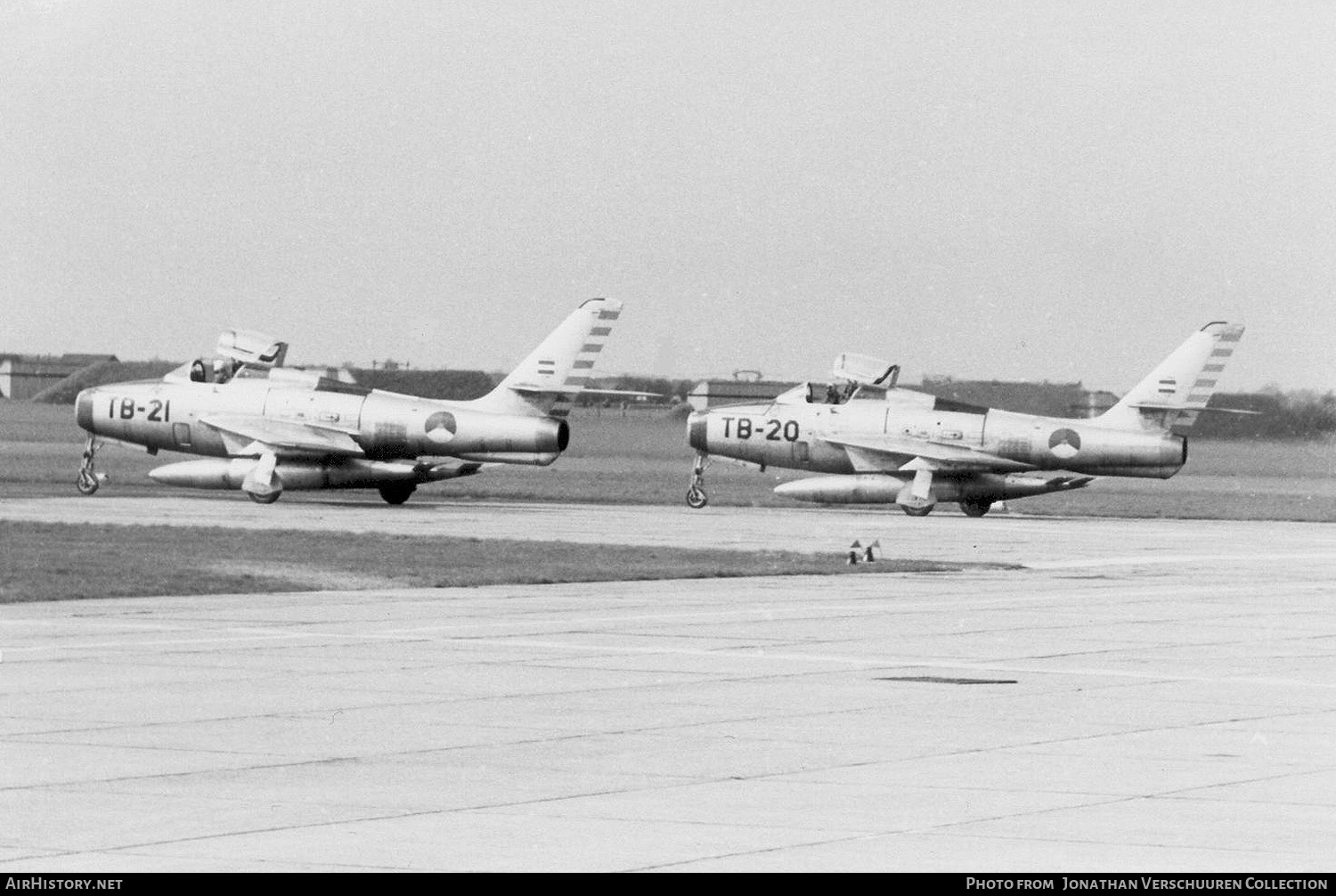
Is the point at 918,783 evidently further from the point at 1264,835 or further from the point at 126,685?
the point at 126,685

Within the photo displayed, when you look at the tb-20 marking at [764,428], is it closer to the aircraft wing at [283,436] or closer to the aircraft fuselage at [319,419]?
the aircraft fuselage at [319,419]

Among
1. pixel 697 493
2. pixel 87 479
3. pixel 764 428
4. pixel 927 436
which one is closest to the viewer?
pixel 87 479

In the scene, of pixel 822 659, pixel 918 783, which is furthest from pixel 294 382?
pixel 918 783

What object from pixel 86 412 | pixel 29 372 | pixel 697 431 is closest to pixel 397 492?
pixel 86 412

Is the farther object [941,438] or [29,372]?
[29,372]

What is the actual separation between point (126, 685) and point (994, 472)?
39799 mm

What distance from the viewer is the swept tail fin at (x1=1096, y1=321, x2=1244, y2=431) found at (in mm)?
52781

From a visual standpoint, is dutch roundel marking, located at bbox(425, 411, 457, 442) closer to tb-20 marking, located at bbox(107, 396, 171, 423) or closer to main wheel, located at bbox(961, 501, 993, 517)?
tb-20 marking, located at bbox(107, 396, 171, 423)

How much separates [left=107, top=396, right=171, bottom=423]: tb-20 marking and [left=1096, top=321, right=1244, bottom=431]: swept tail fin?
2260 centimetres

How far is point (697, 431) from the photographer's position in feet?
185

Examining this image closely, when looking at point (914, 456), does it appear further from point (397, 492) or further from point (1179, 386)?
point (397, 492)

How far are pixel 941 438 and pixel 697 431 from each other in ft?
21.6

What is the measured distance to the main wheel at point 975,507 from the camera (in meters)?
54.7

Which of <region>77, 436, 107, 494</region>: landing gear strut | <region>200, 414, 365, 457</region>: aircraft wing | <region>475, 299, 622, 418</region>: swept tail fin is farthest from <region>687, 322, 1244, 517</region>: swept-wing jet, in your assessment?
<region>77, 436, 107, 494</region>: landing gear strut
